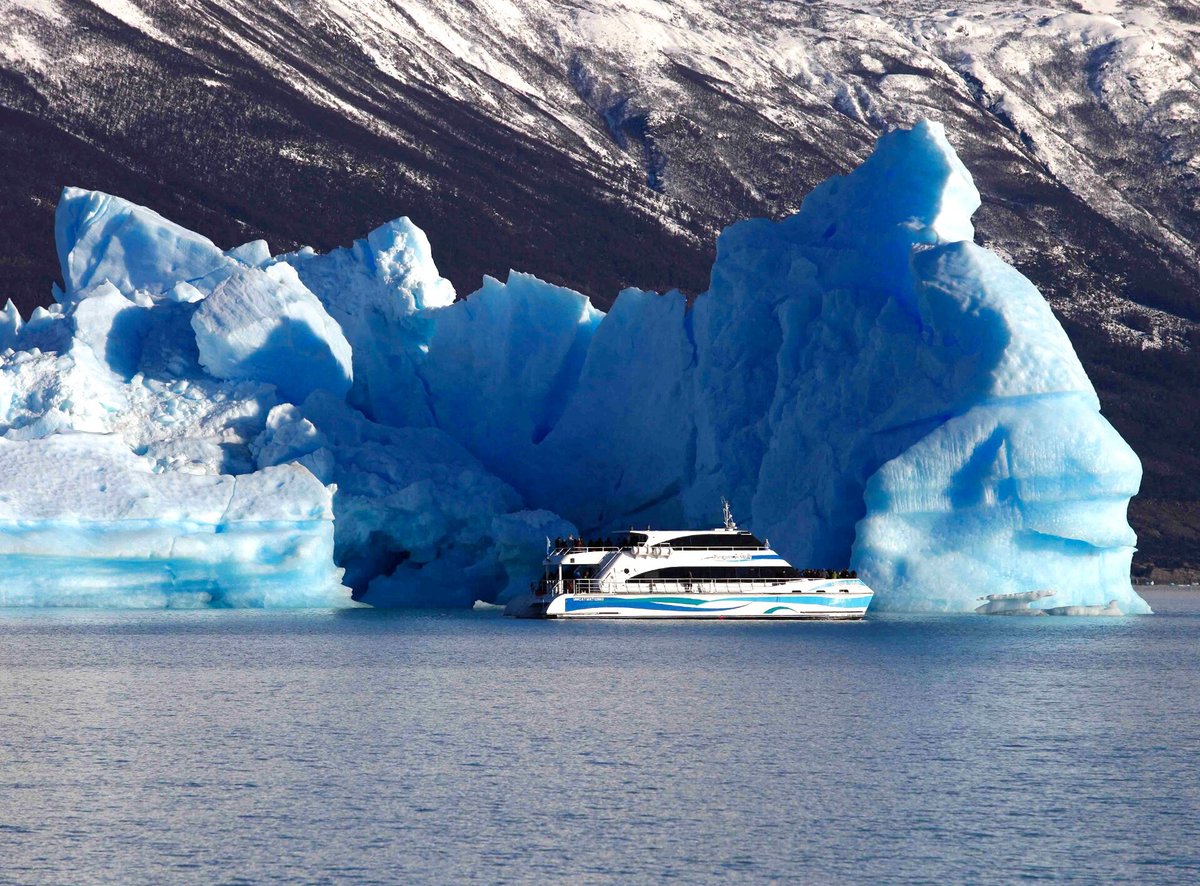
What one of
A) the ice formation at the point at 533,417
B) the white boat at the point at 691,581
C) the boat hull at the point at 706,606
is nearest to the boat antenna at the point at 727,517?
the white boat at the point at 691,581

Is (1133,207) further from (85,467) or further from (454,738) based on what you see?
(454,738)

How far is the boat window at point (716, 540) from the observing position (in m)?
41.8

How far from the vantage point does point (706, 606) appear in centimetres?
4334

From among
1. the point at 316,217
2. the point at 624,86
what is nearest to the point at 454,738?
the point at 316,217

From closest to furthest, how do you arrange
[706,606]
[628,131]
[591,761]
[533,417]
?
[591,761] → [706,606] → [533,417] → [628,131]

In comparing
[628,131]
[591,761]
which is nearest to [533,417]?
[591,761]

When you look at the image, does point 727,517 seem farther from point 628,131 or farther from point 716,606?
point 628,131

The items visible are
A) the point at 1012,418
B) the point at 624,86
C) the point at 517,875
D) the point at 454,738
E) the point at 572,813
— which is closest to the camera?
the point at 517,875

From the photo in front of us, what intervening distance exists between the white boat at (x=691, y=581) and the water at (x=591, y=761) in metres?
4.64

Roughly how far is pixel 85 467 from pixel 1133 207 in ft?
402

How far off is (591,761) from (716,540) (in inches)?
772

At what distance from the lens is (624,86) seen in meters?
145

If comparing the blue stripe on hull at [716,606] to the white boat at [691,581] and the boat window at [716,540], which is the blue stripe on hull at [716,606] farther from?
the boat window at [716,540]

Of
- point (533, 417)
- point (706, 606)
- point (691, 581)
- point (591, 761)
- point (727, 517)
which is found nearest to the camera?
point (591, 761)
